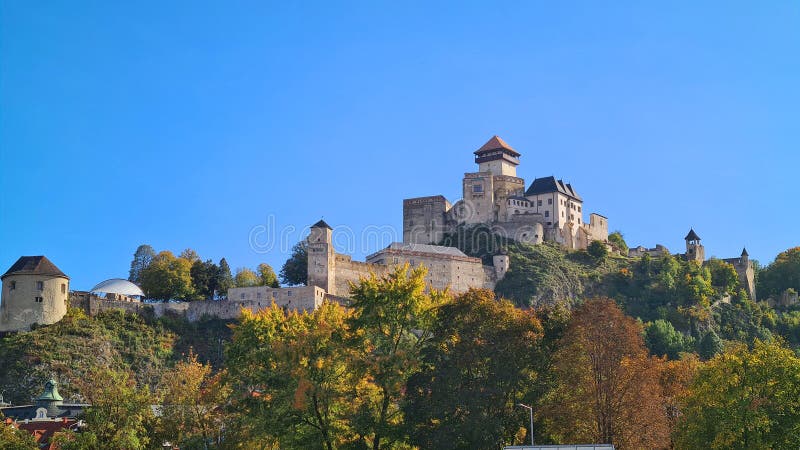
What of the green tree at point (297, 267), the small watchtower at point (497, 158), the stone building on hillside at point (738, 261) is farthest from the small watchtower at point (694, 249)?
the green tree at point (297, 267)

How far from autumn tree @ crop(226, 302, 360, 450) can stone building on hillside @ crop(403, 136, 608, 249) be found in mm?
78460

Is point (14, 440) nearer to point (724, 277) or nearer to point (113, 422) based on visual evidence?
point (113, 422)

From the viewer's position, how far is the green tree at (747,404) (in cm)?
5088

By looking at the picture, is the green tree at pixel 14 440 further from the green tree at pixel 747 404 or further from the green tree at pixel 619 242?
the green tree at pixel 619 242

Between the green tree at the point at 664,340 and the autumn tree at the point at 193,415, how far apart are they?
205ft

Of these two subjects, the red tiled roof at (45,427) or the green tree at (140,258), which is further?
the green tree at (140,258)

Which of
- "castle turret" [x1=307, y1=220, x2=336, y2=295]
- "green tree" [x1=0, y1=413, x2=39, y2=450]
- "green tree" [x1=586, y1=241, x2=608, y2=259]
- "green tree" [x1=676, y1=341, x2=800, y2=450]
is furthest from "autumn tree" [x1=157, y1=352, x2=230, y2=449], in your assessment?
"green tree" [x1=586, y1=241, x2=608, y2=259]

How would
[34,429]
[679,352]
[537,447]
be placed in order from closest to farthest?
[537,447] < [34,429] < [679,352]

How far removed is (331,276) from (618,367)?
5645 cm

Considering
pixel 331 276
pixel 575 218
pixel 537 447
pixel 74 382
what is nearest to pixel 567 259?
pixel 575 218

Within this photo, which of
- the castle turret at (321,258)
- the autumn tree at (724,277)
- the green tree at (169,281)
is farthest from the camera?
the autumn tree at (724,277)

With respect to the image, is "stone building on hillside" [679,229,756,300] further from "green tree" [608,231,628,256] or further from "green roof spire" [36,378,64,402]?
"green roof spire" [36,378,64,402]

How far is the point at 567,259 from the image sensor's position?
131 m

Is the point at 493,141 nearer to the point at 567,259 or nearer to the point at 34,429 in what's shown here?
the point at 567,259
